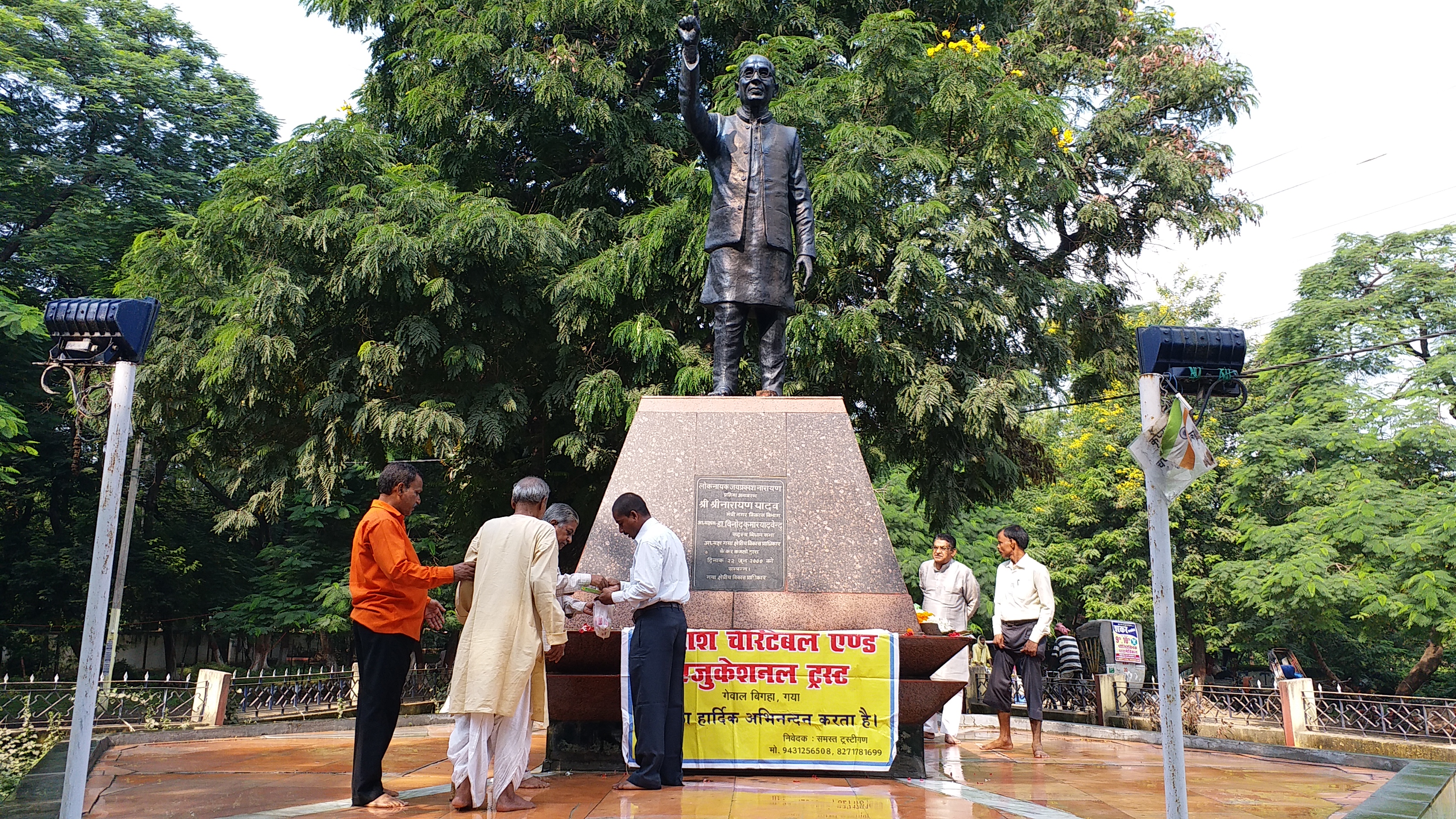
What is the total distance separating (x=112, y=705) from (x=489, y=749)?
983 cm

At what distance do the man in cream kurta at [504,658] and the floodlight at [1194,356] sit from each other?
291 cm

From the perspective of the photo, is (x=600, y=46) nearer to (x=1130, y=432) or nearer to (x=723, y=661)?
(x=723, y=661)

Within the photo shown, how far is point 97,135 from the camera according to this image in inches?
846

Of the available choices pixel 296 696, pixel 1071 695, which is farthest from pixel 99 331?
pixel 1071 695

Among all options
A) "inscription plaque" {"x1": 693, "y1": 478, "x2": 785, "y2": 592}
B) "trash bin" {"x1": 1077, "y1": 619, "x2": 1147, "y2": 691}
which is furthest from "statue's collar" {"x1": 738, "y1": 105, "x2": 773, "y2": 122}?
"trash bin" {"x1": 1077, "y1": 619, "x2": 1147, "y2": 691}

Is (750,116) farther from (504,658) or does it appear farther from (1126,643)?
(1126,643)

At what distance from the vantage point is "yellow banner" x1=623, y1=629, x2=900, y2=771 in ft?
19.4

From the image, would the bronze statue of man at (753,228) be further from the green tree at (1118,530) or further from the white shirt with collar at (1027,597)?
the green tree at (1118,530)

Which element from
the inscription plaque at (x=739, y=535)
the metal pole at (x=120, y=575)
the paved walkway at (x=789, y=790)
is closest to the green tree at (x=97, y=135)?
the metal pole at (x=120, y=575)

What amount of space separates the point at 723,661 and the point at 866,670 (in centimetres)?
81

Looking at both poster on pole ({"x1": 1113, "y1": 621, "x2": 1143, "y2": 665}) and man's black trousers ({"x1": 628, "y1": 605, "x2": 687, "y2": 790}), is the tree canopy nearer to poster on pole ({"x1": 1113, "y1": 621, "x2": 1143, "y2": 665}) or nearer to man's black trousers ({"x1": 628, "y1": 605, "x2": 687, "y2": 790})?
poster on pole ({"x1": 1113, "y1": 621, "x2": 1143, "y2": 665})

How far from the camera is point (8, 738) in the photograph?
27.3ft

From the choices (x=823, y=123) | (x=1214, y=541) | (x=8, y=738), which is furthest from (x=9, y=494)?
(x=1214, y=541)

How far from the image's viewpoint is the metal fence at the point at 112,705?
11250 millimetres
